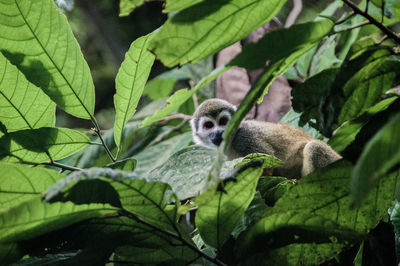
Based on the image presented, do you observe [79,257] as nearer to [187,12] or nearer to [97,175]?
[97,175]

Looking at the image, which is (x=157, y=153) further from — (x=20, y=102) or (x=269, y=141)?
(x=20, y=102)

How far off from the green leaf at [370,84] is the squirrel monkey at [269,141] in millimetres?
842

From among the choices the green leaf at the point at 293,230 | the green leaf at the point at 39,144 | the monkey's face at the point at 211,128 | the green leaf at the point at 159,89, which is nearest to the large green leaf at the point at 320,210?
the green leaf at the point at 293,230

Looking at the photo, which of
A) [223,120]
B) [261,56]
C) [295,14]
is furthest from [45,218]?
[295,14]

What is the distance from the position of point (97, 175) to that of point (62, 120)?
5.39 m

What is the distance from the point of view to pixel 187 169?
45.8 inches

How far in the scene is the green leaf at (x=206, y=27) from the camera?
890mm

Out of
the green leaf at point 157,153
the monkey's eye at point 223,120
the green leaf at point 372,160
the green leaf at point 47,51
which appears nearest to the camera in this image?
the green leaf at point 372,160

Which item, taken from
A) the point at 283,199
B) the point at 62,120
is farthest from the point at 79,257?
the point at 62,120

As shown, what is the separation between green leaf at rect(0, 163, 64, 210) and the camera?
2.90 feet

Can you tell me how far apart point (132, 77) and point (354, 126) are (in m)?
0.78

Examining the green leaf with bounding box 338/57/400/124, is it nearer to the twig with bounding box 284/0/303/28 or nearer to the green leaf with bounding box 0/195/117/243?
the green leaf with bounding box 0/195/117/243

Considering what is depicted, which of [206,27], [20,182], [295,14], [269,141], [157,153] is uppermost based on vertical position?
[206,27]

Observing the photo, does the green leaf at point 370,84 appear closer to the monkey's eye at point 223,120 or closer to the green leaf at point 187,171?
the green leaf at point 187,171
